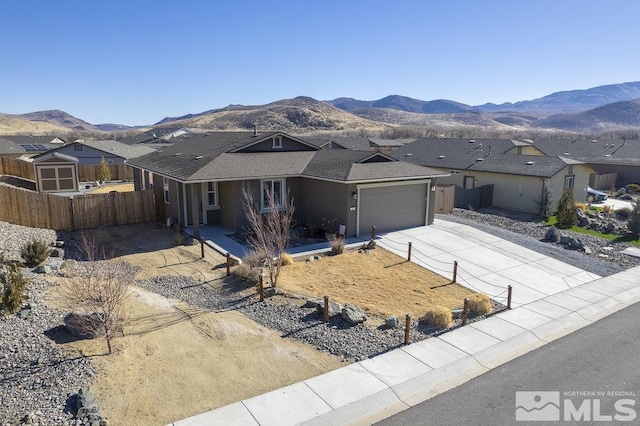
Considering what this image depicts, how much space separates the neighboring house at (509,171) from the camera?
96.5 feet

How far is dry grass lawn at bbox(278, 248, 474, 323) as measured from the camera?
531 inches

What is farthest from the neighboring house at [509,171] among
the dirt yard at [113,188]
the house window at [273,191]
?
the dirt yard at [113,188]

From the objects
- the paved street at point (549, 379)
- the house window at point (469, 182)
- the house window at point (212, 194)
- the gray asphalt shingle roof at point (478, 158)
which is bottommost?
the paved street at point (549, 379)

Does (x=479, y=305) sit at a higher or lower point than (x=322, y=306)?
lower

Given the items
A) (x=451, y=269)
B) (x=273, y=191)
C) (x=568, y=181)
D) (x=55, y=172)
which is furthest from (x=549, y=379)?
(x=55, y=172)

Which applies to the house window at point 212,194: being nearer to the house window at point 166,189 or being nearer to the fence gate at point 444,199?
the house window at point 166,189

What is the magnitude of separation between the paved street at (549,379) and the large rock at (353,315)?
322 centimetres

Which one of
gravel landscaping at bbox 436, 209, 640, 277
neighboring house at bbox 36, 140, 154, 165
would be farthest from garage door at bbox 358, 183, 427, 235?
neighboring house at bbox 36, 140, 154, 165

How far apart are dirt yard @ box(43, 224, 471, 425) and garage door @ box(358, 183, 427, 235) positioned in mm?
4260

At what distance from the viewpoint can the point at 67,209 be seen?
20.6 metres

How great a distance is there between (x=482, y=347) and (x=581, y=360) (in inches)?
87.1

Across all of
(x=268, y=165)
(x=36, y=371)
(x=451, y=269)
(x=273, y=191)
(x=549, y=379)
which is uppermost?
(x=268, y=165)

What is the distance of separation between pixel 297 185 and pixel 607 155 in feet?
125

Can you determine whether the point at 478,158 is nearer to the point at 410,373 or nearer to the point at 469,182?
the point at 469,182
